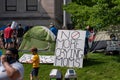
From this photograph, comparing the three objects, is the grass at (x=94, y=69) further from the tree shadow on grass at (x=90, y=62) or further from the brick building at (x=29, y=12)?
the brick building at (x=29, y=12)

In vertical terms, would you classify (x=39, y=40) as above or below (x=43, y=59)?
above

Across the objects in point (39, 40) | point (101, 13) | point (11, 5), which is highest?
point (11, 5)

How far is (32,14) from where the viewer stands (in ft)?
117

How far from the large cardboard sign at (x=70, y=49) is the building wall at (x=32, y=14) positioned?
17867 millimetres

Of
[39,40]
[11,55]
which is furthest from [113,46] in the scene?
[11,55]

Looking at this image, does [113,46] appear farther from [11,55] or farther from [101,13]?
[11,55]

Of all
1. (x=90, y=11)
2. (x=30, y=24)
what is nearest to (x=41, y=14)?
(x=30, y=24)

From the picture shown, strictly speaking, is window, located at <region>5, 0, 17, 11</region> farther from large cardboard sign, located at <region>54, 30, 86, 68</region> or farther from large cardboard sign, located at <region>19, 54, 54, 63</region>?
large cardboard sign, located at <region>54, 30, 86, 68</region>

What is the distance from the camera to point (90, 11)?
61.8ft

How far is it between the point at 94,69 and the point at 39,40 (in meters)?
6.29

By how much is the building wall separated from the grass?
1760 centimetres

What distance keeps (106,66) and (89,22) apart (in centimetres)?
282

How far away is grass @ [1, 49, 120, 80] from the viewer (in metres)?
15.4

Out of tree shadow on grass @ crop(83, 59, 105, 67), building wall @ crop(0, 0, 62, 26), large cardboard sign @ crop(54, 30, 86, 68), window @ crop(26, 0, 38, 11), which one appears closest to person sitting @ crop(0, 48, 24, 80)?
large cardboard sign @ crop(54, 30, 86, 68)
